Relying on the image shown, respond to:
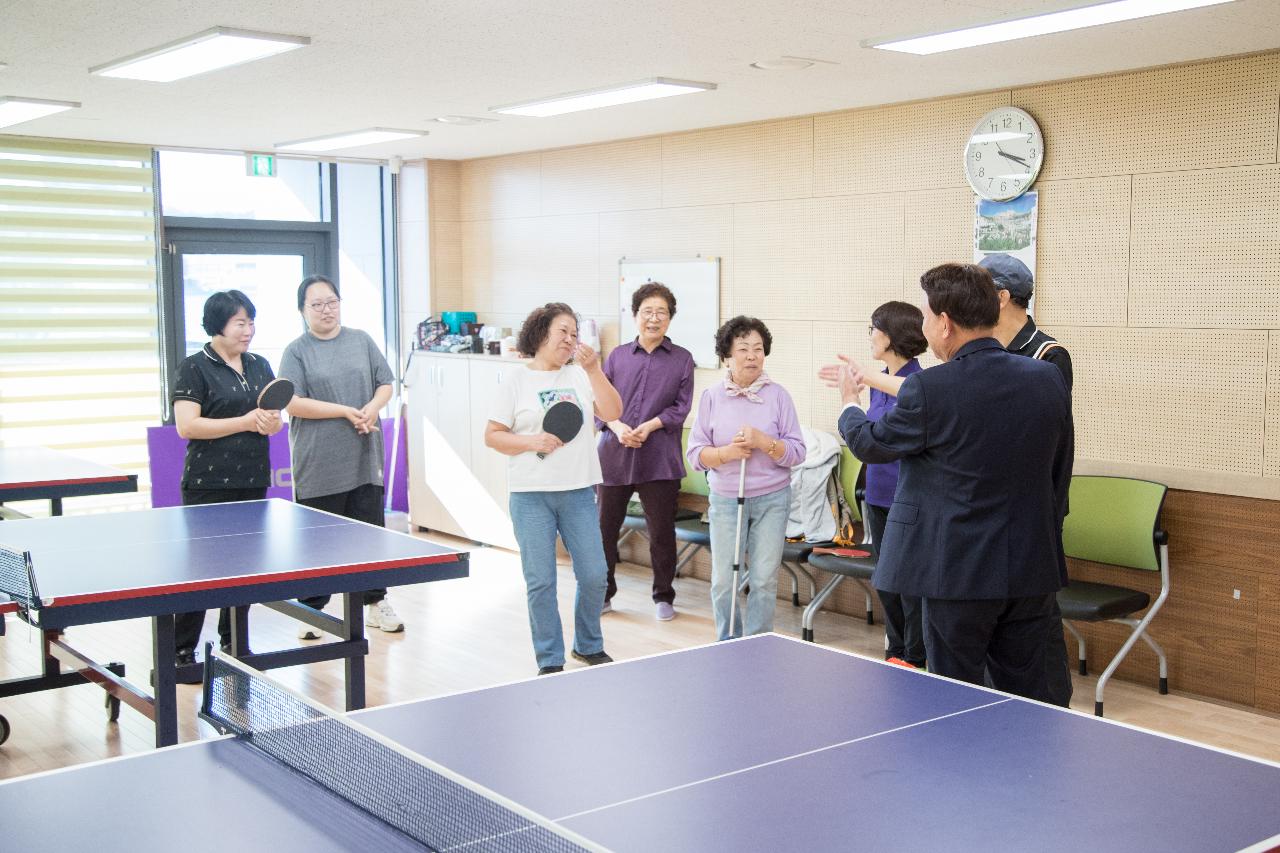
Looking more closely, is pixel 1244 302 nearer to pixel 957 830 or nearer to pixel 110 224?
pixel 957 830

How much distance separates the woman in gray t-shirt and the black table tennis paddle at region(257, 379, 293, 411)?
41 centimetres

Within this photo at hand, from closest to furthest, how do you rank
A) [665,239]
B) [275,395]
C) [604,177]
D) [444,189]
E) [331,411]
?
[275,395] → [331,411] → [665,239] → [604,177] → [444,189]

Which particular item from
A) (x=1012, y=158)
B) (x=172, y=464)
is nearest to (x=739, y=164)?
(x=1012, y=158)

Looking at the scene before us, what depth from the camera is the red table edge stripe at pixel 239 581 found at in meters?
3.38

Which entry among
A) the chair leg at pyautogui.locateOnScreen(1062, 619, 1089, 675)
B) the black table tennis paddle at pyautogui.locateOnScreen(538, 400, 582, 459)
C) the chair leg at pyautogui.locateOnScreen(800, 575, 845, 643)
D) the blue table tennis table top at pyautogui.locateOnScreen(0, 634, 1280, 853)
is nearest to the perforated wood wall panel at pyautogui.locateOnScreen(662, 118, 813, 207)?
the chair leg at pyautogui.locateOnScreen(800, 575, 845, 643)

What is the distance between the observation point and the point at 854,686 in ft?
8.72

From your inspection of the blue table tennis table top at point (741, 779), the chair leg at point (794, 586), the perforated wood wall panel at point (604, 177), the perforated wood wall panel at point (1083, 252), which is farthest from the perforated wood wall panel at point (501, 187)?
the blue table tennis table top at point (741, 779)

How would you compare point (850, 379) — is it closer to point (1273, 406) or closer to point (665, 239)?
point (1273, 406)

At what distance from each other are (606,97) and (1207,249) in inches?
112

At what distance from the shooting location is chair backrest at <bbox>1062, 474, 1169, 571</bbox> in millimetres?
5305

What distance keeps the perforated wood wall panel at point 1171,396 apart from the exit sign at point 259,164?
5.81 meters

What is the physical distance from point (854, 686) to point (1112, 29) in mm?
2958

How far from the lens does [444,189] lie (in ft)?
30.8

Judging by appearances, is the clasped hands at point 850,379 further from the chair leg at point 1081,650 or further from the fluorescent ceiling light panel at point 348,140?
the fluorescent ceiling light panel at point 348,140
